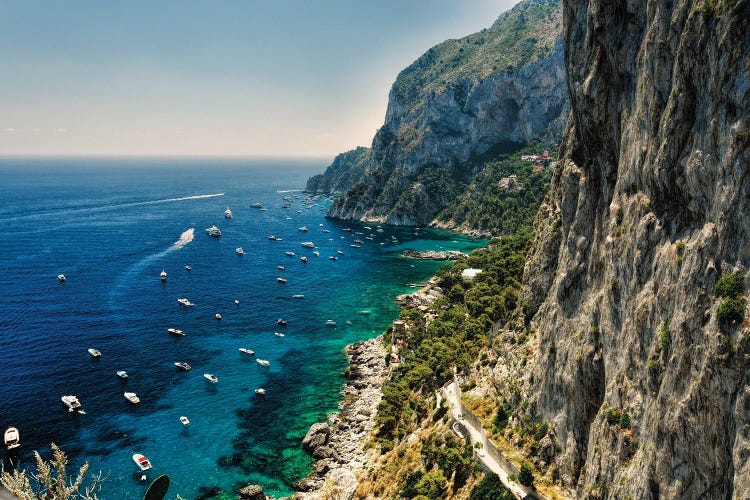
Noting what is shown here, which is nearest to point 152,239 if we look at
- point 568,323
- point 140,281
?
point 140,281

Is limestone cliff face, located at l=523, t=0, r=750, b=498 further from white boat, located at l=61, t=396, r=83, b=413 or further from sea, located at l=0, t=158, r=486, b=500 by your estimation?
white boat, located at l=61, t=396, r=83, b=413

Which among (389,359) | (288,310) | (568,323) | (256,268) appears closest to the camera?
(568,323)

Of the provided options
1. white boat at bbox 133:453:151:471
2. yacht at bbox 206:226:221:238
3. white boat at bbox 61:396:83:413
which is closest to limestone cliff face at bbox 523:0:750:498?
white boat at bbox 133:453:151:471

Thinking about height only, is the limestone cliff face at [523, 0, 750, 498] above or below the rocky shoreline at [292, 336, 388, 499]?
above

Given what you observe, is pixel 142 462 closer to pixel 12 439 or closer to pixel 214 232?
pixel 12 439

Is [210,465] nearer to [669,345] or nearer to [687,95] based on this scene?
[669,345]

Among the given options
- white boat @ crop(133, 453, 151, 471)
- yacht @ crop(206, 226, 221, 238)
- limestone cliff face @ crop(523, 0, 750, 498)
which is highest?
limestone cliff face @ crop(523, 0, 750, 498)

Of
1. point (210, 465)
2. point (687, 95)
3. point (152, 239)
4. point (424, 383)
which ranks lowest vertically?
point (210, 465)
